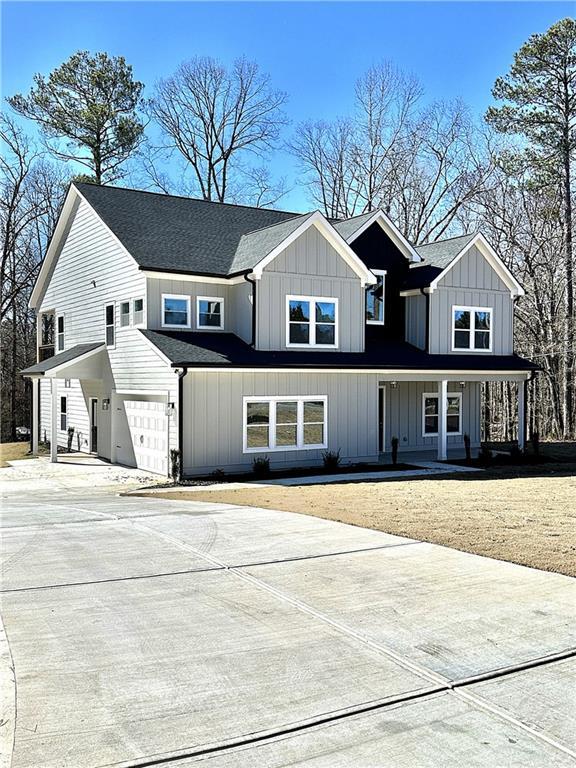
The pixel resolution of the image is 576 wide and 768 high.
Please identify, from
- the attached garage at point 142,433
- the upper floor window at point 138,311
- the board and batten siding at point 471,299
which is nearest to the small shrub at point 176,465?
the attached garage at point 142,433

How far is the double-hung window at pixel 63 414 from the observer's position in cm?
2623

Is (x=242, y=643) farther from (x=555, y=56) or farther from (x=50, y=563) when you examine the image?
(x=555, y=56)

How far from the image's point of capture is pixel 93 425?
23.8m

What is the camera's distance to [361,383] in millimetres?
20484

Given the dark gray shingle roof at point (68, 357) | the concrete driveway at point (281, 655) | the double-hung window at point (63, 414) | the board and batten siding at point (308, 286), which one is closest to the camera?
the concrete driveway at point (281, 655)

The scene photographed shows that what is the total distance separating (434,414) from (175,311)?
10.0m

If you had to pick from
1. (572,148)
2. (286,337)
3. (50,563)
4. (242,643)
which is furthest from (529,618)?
(572,148)

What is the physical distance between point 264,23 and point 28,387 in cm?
2482

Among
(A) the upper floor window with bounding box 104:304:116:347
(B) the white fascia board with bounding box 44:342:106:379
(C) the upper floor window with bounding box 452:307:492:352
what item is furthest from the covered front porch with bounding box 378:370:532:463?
(B) the white fascia board with bounding box 44:342:106:379

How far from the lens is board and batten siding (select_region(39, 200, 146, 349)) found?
20.6 m

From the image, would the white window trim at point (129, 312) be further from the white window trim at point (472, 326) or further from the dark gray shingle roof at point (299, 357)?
A: the white window trim at point (472, 326)

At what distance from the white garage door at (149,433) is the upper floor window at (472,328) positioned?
34.4ft

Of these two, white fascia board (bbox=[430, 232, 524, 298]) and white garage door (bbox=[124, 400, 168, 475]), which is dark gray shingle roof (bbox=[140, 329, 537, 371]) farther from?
white fascia board (bbox=[430, 232, 524, 298])

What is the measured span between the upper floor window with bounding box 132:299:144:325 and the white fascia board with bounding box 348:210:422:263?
7392mm
